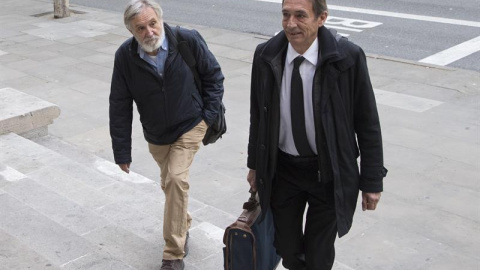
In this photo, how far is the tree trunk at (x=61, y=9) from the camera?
1535cm

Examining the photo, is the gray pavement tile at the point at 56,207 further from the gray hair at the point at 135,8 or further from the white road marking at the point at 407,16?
the white road marking at the point at 407,16

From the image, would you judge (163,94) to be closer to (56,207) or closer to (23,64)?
(56,207)

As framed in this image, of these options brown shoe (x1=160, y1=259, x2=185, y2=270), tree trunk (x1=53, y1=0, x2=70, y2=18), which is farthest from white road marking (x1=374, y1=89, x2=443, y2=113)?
tree trunk (x1=53, y1=0, x2=70, y2=18)

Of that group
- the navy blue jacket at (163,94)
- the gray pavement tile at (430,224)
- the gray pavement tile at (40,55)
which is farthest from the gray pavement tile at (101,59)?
the navy blue jacket at (163,94)

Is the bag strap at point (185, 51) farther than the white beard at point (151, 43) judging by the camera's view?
Yes

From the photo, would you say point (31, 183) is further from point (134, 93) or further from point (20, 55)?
point (20, 55)

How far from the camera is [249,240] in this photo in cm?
367

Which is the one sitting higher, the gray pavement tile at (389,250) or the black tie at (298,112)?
the black tie at (298,112)

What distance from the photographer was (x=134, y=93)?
4.30 meters

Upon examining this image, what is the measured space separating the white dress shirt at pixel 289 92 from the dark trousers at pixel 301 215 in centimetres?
9

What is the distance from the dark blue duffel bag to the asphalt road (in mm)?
7585

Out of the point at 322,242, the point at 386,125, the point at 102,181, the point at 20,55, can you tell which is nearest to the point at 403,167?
the point at 386,125

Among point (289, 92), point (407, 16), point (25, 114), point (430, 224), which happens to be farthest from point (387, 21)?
point (289, 92)

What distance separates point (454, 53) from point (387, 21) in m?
2.78
